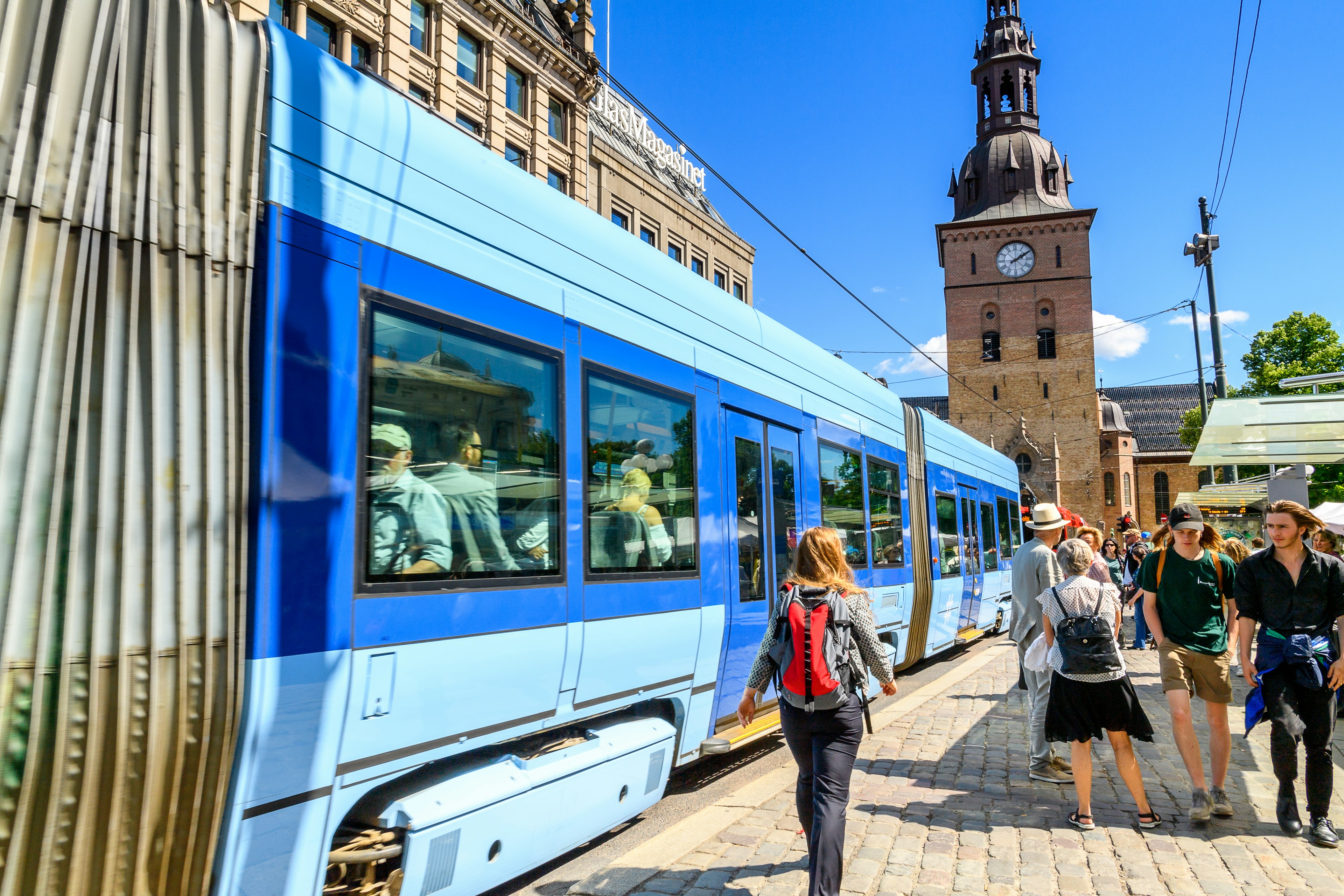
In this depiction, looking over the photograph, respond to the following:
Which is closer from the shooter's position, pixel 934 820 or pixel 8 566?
pixel 8 566

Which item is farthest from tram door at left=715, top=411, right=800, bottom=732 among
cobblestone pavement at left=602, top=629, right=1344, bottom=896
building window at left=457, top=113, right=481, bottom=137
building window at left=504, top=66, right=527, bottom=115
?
building window at left=504, top=66, right=527, bottom=115

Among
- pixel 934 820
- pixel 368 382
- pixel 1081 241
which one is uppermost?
pixel 1081 241

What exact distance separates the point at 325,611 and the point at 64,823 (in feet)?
2.74

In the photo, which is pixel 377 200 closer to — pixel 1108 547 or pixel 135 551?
pixel 135 551

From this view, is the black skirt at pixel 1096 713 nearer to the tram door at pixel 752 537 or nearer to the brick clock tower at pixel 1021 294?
the tram door at pixel 752 537

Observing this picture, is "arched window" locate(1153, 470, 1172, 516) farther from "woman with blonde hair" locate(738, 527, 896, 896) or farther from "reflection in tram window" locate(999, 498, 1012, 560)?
"woman with blonde hair" locate(738, 527, 896, 896)

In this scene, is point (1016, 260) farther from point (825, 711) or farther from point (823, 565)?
point (825, 711)

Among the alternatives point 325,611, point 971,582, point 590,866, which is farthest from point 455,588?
point 971,582

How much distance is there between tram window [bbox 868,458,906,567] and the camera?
28.0ft

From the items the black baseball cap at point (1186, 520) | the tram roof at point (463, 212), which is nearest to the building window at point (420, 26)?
the tram roof at point (463, 212)

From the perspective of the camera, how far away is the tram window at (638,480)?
14.4 ft

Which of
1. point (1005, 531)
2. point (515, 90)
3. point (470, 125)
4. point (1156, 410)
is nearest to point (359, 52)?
point (470, 125)

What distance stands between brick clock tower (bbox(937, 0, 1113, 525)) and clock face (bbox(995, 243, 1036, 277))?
0.07 meters

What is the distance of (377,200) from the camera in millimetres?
3354
